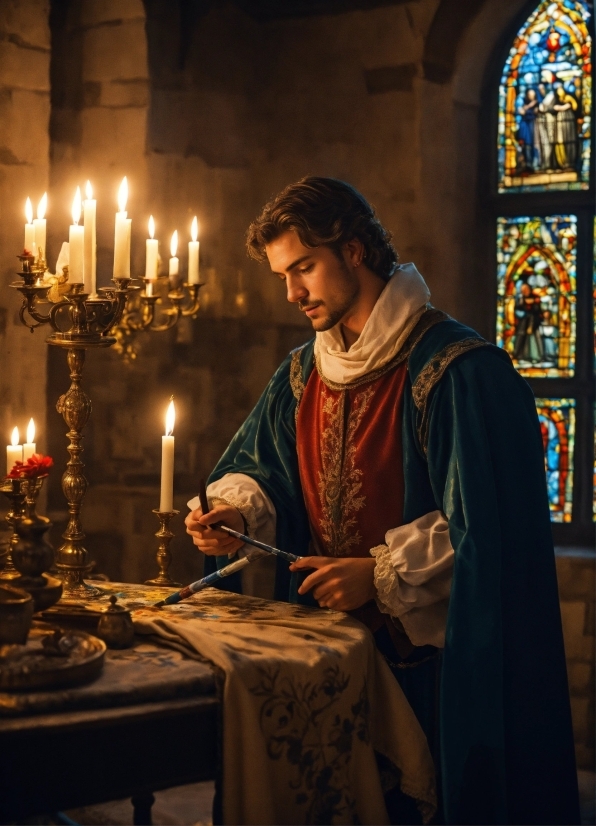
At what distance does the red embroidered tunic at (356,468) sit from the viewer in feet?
9.82

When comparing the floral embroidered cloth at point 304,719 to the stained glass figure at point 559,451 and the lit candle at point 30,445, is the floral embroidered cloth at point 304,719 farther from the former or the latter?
the stained glass figure at point 559,451

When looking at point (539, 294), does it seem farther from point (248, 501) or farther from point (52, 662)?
point (52, 662)

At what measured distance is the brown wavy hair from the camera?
302 centimetres

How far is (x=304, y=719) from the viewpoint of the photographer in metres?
2.33

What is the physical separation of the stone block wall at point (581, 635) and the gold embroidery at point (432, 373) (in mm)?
2058

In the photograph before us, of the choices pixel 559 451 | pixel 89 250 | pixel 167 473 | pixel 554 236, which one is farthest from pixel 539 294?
pixel 89 250

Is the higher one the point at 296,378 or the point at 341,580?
the point at 296,378

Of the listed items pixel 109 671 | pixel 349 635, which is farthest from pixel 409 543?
pixel 109 671

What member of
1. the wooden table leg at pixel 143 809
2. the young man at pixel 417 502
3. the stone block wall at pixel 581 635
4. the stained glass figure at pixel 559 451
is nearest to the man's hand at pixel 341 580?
the young man at pixel 417 502

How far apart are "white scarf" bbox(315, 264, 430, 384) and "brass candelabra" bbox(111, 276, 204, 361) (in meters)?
1.44

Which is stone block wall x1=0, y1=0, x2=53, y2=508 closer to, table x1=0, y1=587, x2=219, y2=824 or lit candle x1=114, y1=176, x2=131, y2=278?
lit candle x1=114, y1=176, x2=131, y2=278

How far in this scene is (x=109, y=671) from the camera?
222cm

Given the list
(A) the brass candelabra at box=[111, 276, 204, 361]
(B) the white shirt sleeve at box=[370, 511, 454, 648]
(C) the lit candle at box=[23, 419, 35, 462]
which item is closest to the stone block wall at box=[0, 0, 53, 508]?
(A) the brass candelabra at box=[111, 276, 204, 361]

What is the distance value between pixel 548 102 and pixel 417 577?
304 centimetres
